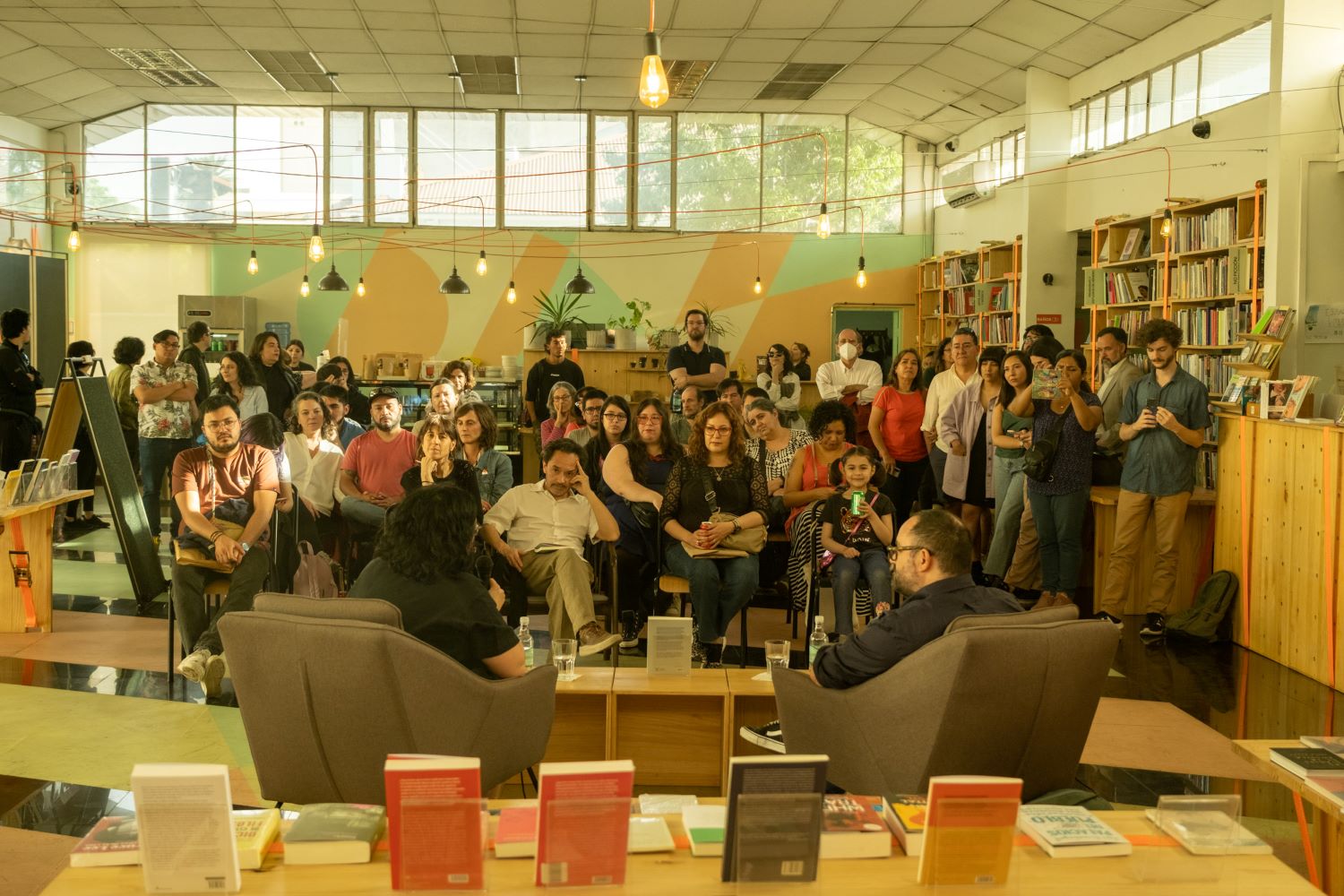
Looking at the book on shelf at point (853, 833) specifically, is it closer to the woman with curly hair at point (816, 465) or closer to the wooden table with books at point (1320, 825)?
the wooden table with books at point (1320, 825)

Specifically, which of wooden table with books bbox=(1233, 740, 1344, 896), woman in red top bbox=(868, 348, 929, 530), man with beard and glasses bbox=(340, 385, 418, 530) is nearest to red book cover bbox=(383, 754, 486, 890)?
wooden table with books bbox=(1233, 740, 1344, 896)

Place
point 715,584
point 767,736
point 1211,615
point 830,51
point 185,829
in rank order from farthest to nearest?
1. point 830,51
2. point 1211,615
3. point 715,584
4. point 767,736
5. point 185,829

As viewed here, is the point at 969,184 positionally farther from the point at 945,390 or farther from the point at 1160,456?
the point at 1160,456

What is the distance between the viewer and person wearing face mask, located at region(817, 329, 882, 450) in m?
9.64

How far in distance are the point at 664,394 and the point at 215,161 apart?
715 centimetres

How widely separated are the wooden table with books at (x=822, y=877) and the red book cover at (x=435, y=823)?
0.08 m

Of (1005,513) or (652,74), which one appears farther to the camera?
(1005,513)

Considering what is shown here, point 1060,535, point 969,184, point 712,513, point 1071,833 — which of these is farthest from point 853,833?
point 969,184

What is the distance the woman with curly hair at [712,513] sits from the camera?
18.2 ft

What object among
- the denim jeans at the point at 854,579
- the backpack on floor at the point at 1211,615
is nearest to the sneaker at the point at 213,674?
the denim jeans at the point at 854,579

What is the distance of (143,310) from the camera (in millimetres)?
14992

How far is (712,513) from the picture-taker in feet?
18.4

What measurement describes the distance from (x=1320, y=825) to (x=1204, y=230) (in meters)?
6.70

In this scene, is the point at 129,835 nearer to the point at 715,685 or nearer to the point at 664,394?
the point at 715,685
